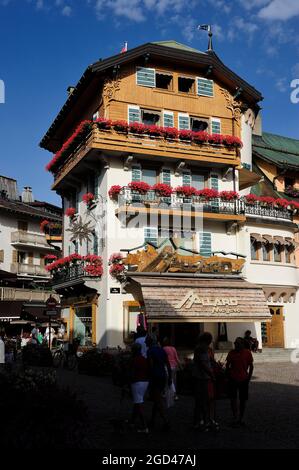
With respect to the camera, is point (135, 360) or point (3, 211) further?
point (3, 211)

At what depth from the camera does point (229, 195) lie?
97.1ft

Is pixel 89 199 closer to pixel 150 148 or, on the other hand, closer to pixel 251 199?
pixel 150 148

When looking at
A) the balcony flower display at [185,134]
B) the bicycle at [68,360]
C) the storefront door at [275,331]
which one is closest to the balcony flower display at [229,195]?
the balcony flower display at [185,134]

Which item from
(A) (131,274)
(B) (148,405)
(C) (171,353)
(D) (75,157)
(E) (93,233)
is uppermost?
(D) (75,157)

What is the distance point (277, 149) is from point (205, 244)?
14711mm

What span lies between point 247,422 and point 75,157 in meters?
20.3

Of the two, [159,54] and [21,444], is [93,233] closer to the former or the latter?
[159,54]

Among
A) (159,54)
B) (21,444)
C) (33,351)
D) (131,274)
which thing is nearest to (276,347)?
(131,274)

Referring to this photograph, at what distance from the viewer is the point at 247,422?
1259 cm

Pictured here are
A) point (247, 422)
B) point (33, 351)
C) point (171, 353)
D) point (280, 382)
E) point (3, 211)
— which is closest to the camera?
point (247, 422)

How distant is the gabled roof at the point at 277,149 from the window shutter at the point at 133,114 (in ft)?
39.8

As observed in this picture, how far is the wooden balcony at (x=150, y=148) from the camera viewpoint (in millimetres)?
27438

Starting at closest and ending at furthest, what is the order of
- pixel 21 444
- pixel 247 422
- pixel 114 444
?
pixel 21 444, pixel 114 444, pixel 247 422

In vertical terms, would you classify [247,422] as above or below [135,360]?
below
